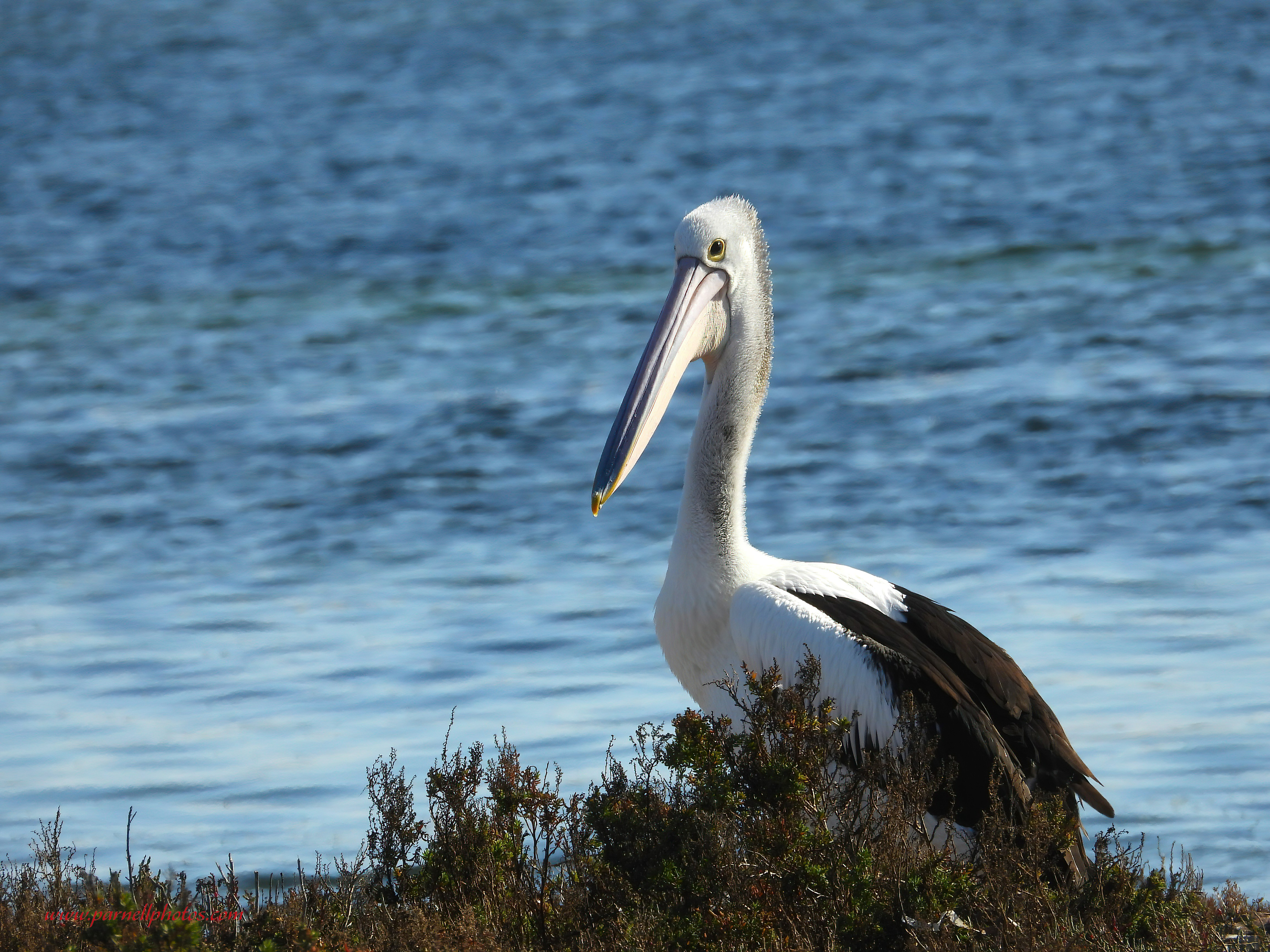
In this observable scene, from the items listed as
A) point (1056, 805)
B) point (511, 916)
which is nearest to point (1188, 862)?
point (1056, 805)

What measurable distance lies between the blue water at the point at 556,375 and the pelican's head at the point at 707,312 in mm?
1577

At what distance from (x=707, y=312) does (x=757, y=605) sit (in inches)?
36.8

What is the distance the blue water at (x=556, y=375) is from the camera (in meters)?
6.29

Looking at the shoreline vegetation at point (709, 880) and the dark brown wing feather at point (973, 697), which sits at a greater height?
the dark brown wing feather at point (973, 697)

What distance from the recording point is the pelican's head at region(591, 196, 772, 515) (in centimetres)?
464

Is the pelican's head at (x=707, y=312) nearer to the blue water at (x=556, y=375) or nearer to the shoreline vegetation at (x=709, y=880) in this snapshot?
the shoreline vegetation at (x=709, y=880)

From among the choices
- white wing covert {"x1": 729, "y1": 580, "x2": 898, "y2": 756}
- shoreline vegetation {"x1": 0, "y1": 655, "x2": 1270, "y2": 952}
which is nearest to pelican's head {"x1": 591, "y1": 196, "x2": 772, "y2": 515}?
white wing covert {"x1": 729, "y1": 580, "x2": 898, "y2": 756}

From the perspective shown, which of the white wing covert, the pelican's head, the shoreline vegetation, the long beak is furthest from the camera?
the pelican's head

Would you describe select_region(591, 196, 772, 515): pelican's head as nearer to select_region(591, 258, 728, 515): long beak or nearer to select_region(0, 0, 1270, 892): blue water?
select_region(591, 258, 728, 515): long beak

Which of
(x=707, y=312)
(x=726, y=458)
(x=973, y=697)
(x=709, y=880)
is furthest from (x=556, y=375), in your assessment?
(x=709, y=880)

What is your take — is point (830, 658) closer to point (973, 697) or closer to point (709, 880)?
point (973, 697)

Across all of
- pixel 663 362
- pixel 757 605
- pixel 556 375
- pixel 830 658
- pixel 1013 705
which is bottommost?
pixel 1013 705

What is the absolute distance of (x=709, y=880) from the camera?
3.45 metres

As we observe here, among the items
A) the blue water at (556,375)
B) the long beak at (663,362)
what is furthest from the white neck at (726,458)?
the blue water at (556,375)
